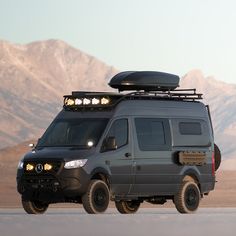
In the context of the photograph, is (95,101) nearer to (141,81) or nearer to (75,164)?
(141,81)

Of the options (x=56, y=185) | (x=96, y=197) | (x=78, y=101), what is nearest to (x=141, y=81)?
(x=78, y=101)

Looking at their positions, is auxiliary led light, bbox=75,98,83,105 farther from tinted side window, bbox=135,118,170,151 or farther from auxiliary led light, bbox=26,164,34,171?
auxiliary led light, bbox=26,164,34,171

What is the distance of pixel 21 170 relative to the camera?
68.9 feet

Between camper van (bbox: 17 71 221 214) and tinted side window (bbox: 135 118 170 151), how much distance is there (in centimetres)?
2

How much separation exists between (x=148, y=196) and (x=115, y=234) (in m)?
7.82

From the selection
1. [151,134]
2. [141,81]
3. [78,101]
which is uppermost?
[141,81]

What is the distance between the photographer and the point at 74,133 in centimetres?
2133

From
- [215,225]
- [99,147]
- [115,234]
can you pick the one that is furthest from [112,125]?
[115,234]

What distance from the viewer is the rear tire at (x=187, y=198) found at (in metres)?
22.5

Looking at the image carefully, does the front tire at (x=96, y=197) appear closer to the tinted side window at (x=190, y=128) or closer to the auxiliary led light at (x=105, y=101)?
the auxiliary led light at (x=105, y=101)

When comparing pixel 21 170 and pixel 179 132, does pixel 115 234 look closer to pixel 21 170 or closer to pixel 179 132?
pixel 21 170

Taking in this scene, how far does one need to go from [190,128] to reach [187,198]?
1640 mm

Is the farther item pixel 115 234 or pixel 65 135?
pixel 65 135

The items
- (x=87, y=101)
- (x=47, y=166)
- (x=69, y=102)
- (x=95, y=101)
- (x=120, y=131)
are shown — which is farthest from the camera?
(x=69, y=102)
